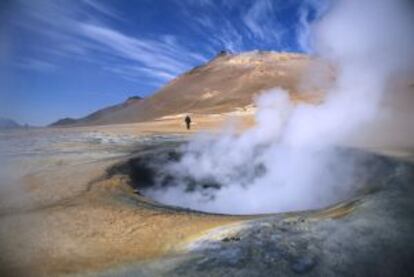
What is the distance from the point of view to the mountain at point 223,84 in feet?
215

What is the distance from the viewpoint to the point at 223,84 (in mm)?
74188

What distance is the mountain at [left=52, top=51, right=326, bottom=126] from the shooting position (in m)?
65.6

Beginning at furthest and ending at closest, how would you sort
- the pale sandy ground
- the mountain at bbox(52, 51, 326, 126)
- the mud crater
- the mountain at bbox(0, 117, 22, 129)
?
the mountain at bbox(52, 51, 326, 126) < the mountain at bbox(0, 117, 22, 129) < the mud crater < the pale sandy ground

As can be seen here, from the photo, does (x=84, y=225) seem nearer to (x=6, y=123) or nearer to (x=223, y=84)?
(x=6, y=123)

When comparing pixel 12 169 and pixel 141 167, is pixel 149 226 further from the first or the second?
pixel 12 169

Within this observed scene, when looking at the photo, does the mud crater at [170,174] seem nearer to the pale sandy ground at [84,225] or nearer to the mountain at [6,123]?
the pale sandy ground at [84,225]

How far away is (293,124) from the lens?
1530 cm

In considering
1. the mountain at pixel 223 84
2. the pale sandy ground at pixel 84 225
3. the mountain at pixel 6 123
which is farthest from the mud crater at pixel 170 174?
the mountain at pixel 223 84

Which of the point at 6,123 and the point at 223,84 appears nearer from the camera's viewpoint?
the point at 6,123

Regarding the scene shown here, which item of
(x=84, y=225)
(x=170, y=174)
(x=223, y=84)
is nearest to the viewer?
(x=84, y=225)

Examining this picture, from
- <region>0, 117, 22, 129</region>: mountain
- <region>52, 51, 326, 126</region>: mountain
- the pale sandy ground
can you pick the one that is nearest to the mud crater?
the pale sandy ground

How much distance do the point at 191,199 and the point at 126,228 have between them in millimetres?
5190

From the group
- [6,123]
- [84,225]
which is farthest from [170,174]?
[6,123]

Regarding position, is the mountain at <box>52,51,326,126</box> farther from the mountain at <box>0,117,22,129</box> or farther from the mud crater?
the mud crater
